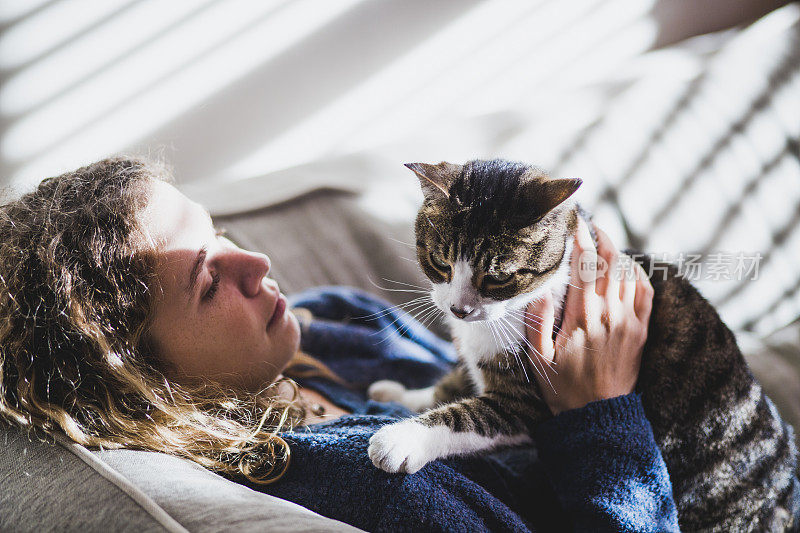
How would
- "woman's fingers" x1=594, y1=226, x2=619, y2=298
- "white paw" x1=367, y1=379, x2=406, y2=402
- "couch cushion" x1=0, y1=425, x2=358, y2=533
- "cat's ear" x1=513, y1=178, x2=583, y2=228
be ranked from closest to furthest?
"couch cushion" x1=0, y1=425, x2=358, y2=533 < "cat's ear" x1=513, y1=178, x2=583, y2=228 < "woman's fingers" x1=594, y1=226, x2=619, y2=298 < "white paw" x1=367, y1=379, x2=406, y2=402

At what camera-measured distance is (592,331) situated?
86 cm

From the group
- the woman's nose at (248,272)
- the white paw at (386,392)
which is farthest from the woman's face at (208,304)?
the white paw at (386,392)

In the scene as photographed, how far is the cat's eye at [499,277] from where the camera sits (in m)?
0.85

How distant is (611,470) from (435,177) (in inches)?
21.2

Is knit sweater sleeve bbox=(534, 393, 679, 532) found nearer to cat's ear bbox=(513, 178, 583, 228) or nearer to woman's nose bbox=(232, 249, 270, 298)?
cat's ear bbox=(513, 178, 583, 228)

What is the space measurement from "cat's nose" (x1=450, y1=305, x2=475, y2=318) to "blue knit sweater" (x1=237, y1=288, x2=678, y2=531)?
22cm

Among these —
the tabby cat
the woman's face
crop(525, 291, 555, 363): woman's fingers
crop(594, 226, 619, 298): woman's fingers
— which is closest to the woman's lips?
the woman's face

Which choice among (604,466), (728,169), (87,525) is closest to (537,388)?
(604,466)

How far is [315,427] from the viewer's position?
2.87 ft

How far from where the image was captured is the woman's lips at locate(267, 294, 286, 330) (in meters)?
0.95

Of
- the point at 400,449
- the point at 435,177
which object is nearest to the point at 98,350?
the point at 400,449

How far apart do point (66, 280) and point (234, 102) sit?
1.14 meters

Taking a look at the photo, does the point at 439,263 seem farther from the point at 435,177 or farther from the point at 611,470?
the point at 611,470

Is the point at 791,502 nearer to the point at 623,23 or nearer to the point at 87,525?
the point at 87,525
